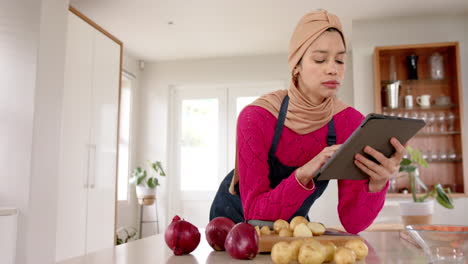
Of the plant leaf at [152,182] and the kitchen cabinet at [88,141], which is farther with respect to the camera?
the plant leaf at [152,182]

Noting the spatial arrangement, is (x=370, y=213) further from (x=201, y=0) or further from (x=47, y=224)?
(x=201, y=0)

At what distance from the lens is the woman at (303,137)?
114 cm

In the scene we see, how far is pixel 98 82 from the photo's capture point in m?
3.90

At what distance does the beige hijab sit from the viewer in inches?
46.9

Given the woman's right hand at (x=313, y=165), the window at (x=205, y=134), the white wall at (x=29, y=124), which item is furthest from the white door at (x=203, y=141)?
the woman's right hand at (x=313, y=165)

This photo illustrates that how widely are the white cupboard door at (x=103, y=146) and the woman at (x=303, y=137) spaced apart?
277cm

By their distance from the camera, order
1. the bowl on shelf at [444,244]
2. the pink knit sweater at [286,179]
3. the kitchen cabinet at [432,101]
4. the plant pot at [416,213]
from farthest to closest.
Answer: the kitchen cabinet at [432,101] → the plant pot at [416,213] → the pink knit sweater at [286,179] → the bowl on shelf at [444,244]

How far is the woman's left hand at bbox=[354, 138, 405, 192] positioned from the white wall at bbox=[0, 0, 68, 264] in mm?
2368

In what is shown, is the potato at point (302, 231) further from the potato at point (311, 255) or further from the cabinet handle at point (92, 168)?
the cabinet handle at point (92, 168)

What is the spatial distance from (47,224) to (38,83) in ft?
3.25

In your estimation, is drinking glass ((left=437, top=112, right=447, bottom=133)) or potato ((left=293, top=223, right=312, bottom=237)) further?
drinking glass ((left=437, top=112, right=447, bottom=133))

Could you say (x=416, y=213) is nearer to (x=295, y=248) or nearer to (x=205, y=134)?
(x=295, y=248)

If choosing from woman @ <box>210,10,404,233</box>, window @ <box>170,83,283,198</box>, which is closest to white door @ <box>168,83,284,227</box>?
window @ <box>170,83,283,198</box>

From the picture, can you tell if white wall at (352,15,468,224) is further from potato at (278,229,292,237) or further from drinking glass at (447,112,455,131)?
potato at (278,229,292,237)
